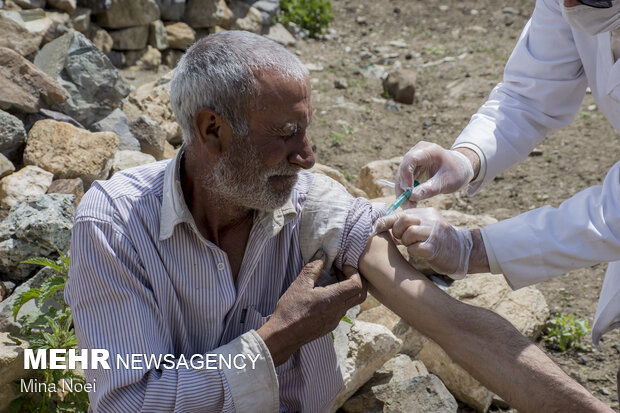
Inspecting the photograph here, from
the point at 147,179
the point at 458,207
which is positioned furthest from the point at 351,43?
the point at 147,179

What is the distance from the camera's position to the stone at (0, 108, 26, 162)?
4.00 metres

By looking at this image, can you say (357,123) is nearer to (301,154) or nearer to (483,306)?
(483,306)

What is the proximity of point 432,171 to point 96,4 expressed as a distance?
14.9 feet

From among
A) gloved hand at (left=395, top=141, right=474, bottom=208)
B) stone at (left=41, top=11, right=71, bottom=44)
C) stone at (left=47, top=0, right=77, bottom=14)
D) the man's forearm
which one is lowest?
stone at (left=41, top=11, right=71, bottom=44)

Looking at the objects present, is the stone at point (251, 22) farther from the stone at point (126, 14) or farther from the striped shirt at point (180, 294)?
the striped shirt at point (180, 294)

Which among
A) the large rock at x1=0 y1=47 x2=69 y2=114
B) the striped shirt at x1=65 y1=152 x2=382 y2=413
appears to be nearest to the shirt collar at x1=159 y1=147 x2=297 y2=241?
the striped shirt at x1=65 y1=152 x2=382 y2=413

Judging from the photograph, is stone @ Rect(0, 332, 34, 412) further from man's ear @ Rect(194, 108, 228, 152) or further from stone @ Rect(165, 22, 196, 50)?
stone @ Rect(165, 22, 196, 50)

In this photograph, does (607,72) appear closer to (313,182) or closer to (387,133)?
(313,182)

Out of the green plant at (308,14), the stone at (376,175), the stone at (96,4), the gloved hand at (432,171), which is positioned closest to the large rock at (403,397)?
the gloved hand at (432,171)

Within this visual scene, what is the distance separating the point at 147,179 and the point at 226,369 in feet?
2.26

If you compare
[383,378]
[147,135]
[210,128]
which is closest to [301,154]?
[210,128]

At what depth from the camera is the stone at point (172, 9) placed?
23.2 ft

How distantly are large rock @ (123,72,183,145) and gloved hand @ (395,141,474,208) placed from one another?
2.74 meters

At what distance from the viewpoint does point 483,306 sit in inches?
150
